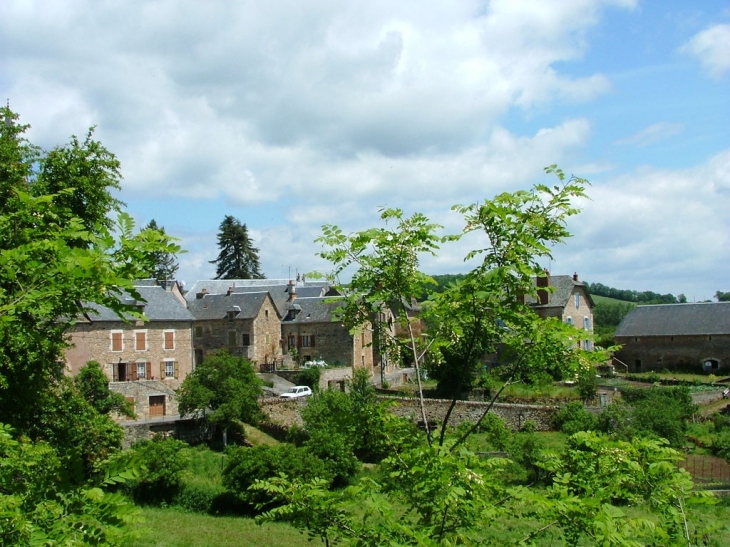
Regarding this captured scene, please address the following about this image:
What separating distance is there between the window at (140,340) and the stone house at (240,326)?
30.6ft

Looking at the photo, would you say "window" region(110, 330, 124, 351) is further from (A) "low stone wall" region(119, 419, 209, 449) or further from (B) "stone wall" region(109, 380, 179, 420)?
(A) "low stone wall" region(119, 419, 209, 449)

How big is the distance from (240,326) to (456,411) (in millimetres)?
19423

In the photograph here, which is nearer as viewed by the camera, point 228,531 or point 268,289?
point 228,531

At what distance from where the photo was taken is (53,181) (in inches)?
619

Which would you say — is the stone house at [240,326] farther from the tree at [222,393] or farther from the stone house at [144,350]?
the tree at [222,393]

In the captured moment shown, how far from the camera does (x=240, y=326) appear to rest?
46.3 metres

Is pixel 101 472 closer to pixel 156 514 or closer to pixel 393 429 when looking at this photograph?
pixel 393 429

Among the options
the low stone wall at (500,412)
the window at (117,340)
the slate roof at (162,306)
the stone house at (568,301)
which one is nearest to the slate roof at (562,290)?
the stone house at (568,301)

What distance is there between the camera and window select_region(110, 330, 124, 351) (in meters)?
36.0

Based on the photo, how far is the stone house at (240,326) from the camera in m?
46.0

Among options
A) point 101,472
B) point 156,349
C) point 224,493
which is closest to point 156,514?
point 224,493

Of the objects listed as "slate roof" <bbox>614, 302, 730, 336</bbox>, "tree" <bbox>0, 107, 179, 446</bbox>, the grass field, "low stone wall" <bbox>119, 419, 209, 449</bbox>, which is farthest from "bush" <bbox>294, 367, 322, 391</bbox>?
"tree" <bbox>0, 107, 179, 446</bbox>

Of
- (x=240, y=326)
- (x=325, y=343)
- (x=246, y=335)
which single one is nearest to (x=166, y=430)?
(x=246, y=335)

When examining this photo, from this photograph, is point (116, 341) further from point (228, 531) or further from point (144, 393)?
point (228, 531)
